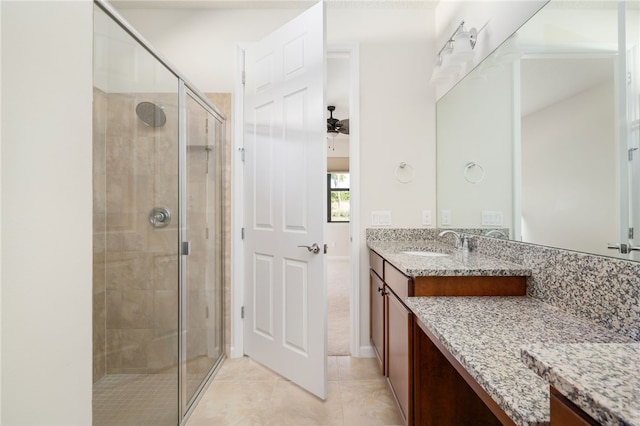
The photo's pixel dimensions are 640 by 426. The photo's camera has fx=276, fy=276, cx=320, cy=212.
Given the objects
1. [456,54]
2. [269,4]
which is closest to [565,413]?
[456,54]

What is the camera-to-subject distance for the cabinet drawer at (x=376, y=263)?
1.79 meters

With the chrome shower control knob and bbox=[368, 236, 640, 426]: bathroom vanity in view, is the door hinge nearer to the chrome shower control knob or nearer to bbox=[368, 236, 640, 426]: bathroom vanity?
the chrome shower control knob

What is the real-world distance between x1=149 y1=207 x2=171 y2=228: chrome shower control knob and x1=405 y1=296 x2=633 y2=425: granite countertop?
4.60 ft

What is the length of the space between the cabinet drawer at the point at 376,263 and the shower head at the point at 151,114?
5.24 ft

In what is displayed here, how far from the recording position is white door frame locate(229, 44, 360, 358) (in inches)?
86.7

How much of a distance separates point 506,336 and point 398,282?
64cm

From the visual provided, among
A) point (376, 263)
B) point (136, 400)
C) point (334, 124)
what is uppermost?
point (334, 124)

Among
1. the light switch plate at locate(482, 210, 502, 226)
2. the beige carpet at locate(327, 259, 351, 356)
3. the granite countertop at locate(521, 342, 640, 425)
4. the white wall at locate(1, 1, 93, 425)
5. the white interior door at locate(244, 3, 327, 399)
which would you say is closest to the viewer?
the granite countertop at locate(521, 342, 640, 425)

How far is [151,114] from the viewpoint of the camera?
1591 mm

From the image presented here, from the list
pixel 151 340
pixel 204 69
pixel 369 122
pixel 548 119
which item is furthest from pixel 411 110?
pixel 151 340

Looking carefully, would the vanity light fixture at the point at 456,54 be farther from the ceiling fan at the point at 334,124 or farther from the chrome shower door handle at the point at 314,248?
the ceiling fan at the point at 334,124

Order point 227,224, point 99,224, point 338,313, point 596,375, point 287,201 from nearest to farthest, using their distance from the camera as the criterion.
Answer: point 596,375 → point 99,224 → point 287,201 → point 227,224 → point 338,313

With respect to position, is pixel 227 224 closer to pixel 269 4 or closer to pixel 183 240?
pixel 183 240

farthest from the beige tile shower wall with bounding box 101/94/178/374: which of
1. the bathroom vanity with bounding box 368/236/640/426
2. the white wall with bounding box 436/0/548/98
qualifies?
the white wall with bounding box 436/0/548/98
